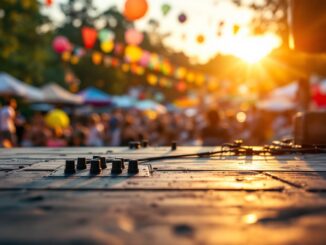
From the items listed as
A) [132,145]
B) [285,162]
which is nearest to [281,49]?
[132,145]

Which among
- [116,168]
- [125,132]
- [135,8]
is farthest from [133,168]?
[125,132]

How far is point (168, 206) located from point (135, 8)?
1030 cm

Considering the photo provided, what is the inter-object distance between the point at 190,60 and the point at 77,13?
22.9 metres

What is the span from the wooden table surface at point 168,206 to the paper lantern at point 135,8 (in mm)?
8930

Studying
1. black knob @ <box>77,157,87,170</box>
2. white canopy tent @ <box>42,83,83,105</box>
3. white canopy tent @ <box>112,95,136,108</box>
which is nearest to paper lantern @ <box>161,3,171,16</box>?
white canopy tent @ <box>42,83,83,105</box>

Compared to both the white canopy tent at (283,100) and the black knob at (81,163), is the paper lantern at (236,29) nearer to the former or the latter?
the white canopy tent at (283,100)

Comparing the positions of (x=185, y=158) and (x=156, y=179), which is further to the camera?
(x=185, y=158)

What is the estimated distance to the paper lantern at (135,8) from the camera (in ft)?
39.1

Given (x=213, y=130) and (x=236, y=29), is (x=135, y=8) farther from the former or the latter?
(x=236, y=29)

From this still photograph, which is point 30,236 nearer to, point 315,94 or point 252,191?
point 252,191

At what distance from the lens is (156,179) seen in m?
2.92

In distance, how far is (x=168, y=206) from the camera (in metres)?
2.11

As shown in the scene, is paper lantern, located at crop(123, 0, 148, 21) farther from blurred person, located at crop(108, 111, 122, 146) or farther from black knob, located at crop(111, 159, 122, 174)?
black knob, located at crop(111, 159, 122, 174)

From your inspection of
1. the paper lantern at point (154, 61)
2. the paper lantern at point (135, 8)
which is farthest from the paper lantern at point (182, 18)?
the paper lantern at point (154, 61)
